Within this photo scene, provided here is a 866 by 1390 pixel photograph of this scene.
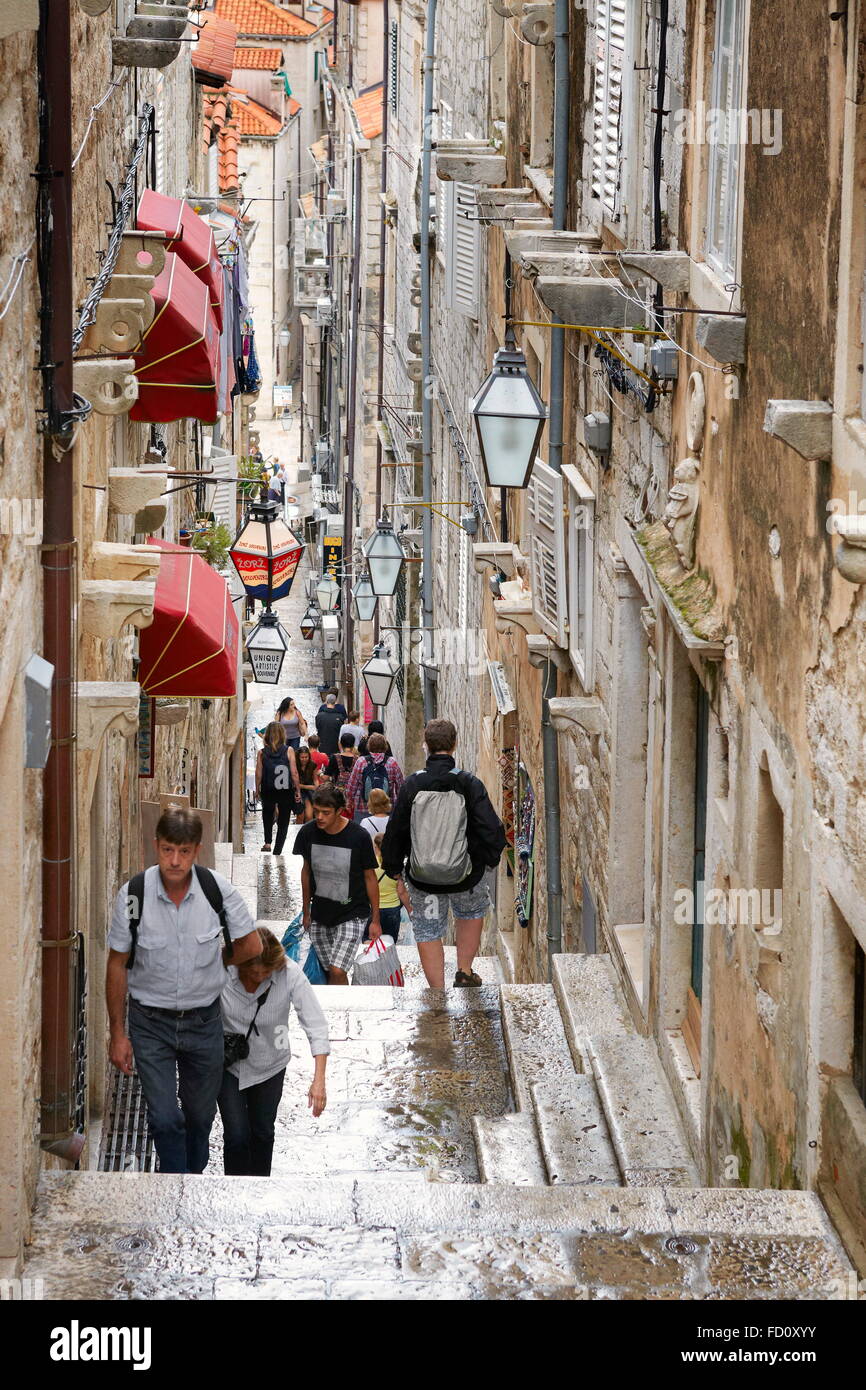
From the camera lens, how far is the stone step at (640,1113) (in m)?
6.98

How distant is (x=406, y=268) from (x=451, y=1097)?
18.2 meters

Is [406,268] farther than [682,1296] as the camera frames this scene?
Yes

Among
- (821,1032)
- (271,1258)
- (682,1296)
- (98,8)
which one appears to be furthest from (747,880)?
(98,8)

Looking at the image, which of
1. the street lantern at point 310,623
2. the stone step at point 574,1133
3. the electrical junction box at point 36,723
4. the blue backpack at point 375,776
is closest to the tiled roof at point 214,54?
the blue backpack at point 375,776

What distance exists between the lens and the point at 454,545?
1898 cm

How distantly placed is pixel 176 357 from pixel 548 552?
8.21 ft

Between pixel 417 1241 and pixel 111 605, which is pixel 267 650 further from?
pixel 417 1241

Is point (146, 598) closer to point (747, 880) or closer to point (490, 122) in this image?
point (747, 880)

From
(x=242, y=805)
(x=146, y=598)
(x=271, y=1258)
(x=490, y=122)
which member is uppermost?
(x=490, y=122)

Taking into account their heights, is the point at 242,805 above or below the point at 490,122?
below

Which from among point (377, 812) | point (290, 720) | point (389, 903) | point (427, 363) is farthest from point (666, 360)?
point (290, 720)

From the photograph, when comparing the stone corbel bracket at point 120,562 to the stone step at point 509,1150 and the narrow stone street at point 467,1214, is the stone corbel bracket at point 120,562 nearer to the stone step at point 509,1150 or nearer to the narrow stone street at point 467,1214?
the narrow stone street at point 467,1214

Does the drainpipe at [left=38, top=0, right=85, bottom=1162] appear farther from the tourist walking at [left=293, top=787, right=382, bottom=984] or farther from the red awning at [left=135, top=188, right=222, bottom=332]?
the red awning at [left=135, top=188, right=222, bottom=332]

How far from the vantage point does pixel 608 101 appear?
360 inches
